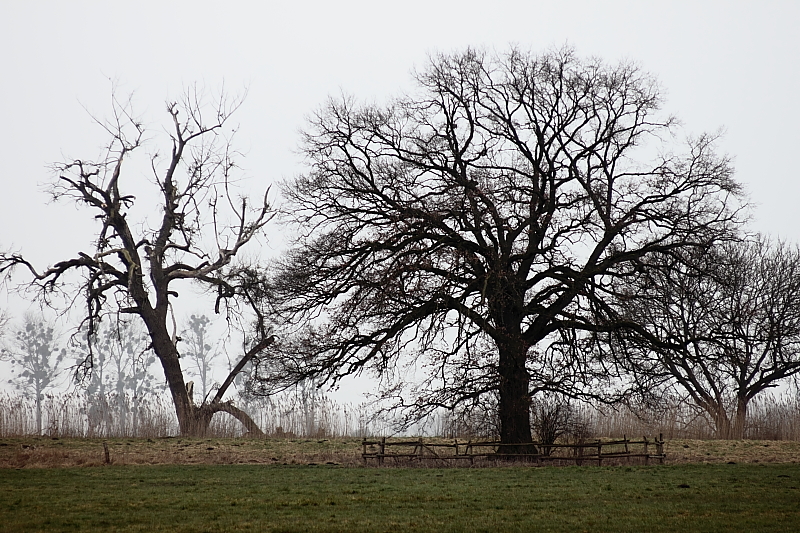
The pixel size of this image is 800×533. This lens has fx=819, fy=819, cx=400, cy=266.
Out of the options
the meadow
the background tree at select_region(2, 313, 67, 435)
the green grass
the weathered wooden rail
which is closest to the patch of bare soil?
the meadow

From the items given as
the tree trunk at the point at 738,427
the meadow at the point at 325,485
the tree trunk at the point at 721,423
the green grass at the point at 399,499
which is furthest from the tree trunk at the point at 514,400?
the tree trunk at the point at 738,427

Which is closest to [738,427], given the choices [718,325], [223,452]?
[718,325]

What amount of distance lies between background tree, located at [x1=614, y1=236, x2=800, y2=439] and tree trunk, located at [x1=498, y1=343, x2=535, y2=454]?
272 cm

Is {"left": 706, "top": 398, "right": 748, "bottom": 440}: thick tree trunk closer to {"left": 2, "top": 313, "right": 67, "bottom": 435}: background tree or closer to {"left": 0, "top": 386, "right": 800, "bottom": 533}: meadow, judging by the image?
{"left": 0, "top": 386, "right": 800, "bottom": 533}: meadow

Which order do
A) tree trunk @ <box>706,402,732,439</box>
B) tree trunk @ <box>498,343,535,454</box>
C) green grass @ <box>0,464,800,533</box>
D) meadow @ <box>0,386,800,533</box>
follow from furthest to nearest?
tree trunk @ <box>706,402,732,439</box>, tree trunk @ <box>498,343,535,454</box>, meadow @ <box>0,386,800,533</box>, green grass @ <box>0,464,800,533</box>

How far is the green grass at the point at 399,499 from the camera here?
978cm

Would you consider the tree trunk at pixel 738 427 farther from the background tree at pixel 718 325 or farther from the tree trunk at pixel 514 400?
the tree trunk at pixel 514 400

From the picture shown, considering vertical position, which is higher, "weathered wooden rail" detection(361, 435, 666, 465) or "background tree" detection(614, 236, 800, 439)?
"background tree" detection(614, 236, 800, 439)

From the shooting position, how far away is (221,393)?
3064 centimetres

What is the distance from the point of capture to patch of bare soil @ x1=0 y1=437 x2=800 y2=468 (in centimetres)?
1909

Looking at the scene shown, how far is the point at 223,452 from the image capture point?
21.3 metres

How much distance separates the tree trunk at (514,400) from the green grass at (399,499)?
9.61 feet

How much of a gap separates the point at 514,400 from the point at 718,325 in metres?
5.52

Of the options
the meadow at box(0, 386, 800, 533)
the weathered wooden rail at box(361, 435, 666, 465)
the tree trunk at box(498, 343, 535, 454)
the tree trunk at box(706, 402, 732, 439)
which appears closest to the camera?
the meadow at box(0, 386, 800, 533)
